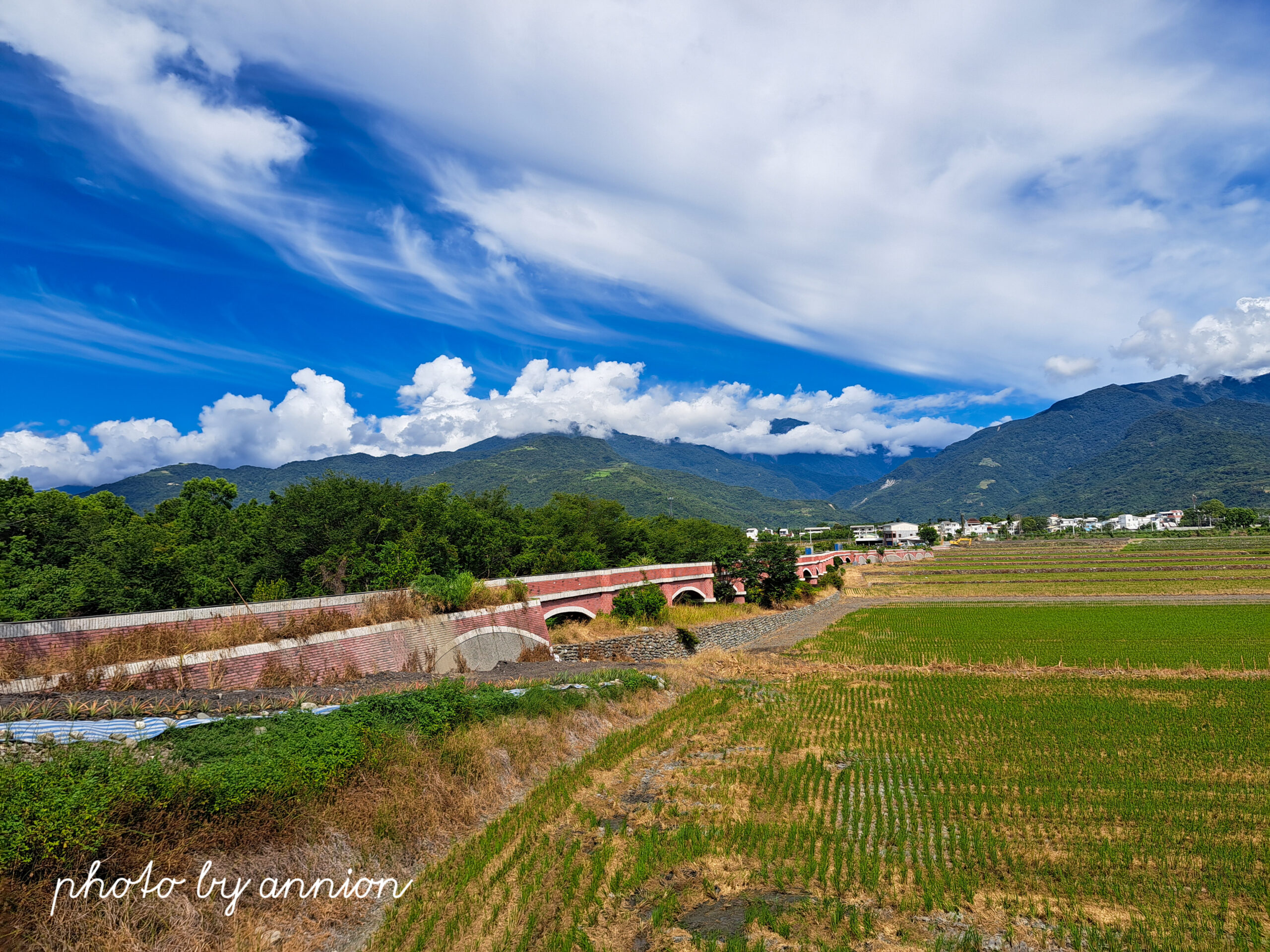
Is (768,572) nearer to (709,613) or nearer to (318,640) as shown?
(709,613)

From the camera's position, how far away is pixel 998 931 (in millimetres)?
8578

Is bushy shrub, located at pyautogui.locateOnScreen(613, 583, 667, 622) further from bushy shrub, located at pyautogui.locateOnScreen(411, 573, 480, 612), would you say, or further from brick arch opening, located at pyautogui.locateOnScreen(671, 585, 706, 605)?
bushy shrub, located at pyautogui.locateOnScreen(411, 573, 480, 612)

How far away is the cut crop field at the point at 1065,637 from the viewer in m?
30.7

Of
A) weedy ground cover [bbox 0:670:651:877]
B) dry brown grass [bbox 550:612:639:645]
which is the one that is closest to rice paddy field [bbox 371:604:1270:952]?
weedy ground cover [bbox 0:670:651:877]

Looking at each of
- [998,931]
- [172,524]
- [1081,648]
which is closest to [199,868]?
[998,931]

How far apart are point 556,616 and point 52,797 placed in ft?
105

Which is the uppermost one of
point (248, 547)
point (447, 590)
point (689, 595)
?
point (248, 547)

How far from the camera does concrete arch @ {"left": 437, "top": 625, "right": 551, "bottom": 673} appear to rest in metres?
26.1

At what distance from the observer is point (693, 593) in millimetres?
56469

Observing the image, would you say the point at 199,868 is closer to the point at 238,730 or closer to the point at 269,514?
the point at 238,730

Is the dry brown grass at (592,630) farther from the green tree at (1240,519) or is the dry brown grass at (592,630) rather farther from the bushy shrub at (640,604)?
the green tree at (1240,519)

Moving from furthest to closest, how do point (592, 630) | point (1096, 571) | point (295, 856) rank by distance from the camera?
point (1096, 571), point (592, 630), point (295, 856)

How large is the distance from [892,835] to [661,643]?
93.8 feet

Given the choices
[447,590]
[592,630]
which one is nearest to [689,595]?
[592,630]
